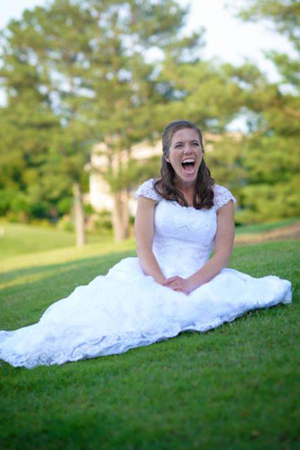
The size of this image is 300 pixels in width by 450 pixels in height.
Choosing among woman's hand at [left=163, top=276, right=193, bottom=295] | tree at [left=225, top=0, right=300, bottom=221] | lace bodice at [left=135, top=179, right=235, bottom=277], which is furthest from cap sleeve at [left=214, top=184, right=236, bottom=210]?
tree at [left=225, top=0, right=300, bottom=221]

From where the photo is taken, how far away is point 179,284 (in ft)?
13.2

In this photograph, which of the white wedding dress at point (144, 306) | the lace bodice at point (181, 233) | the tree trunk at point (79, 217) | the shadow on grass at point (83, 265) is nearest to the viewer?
the white wedding dress at point (144, 306)

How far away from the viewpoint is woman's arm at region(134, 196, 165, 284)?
4.16 m

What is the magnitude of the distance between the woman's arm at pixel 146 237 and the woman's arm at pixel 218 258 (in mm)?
163

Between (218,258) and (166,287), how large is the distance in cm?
52

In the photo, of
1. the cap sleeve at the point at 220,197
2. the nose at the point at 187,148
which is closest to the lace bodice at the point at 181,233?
the cap sleeve at the point at 220,197

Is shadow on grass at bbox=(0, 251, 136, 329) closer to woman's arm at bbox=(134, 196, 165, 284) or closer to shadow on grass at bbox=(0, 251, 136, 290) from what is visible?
shadow on grass at bbox=(0, 251, 136, 290)

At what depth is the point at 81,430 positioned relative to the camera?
101 inches

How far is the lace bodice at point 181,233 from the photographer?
4273 mm

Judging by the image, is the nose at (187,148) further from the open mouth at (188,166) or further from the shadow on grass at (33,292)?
the shadow on grass at (33,292)

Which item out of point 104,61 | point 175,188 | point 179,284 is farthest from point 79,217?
point 179,284

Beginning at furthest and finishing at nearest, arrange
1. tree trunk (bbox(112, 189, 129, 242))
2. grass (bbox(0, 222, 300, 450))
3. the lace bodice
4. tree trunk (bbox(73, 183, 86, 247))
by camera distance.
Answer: tree trunk (bbox(73, 183, 86, 247)) < tree trunk (bbox(112, 189, 129, 242)) < the lace bodice < grass (bbox(0, 222, 300, 450))

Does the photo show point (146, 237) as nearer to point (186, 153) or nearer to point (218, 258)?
point (218, 258)

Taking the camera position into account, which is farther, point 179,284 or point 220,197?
point 220,197
